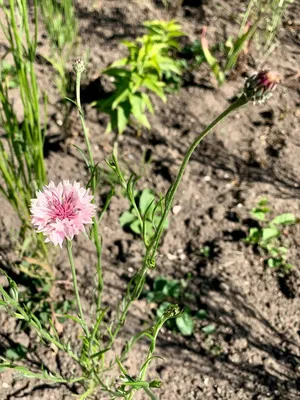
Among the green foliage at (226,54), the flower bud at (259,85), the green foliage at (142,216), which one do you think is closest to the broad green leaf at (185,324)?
the green foliage at (142,216)

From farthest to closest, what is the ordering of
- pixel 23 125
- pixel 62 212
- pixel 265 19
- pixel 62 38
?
pixel 265 19 → pixel 62 38 → pixel 23 125 → pixel 62 212

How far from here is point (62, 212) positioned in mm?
887

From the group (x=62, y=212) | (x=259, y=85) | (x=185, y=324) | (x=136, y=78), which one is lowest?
(x=185, y=324)

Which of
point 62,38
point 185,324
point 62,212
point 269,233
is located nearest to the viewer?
point 62,212

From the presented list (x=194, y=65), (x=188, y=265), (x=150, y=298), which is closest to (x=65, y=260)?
(x=150, y=298)

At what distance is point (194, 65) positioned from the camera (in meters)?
2.31

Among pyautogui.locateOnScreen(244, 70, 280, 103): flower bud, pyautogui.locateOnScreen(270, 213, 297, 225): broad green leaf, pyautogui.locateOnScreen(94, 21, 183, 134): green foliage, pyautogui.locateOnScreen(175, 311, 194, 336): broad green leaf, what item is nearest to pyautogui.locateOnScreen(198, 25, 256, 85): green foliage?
pyautogui.locateOnScreen(94, 21, 183, 134): green foliage

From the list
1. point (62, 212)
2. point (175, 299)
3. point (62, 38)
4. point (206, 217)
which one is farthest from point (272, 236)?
point (62, 38)

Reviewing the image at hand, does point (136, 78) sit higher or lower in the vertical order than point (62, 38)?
lower

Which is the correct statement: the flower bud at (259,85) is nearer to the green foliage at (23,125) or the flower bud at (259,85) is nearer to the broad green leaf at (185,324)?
the green foliage at (23,125)

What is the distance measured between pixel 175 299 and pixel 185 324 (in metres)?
0.11

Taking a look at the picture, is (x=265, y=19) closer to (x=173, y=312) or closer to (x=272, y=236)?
(x=272, y=236)

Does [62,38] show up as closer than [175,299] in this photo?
No

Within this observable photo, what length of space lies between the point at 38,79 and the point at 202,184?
35.8 inches
